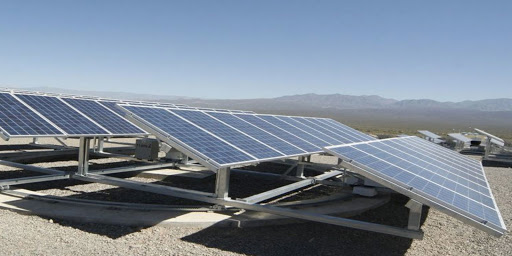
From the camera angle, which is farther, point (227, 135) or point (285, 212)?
point (227, 135)

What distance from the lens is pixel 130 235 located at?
9852mm

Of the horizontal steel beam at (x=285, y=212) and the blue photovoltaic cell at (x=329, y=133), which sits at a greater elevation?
the blue photovoltaic cell at (x=329, y=133)

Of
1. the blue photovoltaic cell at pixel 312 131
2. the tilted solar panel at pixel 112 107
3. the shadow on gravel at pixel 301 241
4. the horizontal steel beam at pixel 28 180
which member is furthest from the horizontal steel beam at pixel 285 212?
the blue photovoltaic cell at pixel 312 131

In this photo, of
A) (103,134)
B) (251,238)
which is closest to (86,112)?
(103,134)

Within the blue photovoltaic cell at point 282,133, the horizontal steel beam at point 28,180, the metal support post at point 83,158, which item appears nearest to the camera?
the horizontal steel beam at point 28,180

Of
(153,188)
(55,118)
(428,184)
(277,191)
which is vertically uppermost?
(55,118)

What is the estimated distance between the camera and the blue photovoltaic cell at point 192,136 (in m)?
10.1

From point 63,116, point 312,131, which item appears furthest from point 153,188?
point 312,131

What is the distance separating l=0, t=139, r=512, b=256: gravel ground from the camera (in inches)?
352

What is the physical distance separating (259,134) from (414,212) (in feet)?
19.7

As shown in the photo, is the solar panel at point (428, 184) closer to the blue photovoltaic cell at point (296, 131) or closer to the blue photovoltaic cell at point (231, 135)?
the blue photovoltaic cell at point (231, 135)

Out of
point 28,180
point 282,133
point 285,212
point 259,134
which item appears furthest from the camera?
point 282,133

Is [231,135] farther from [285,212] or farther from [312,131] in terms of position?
[312,131]

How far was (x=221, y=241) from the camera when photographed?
32.2 ft
